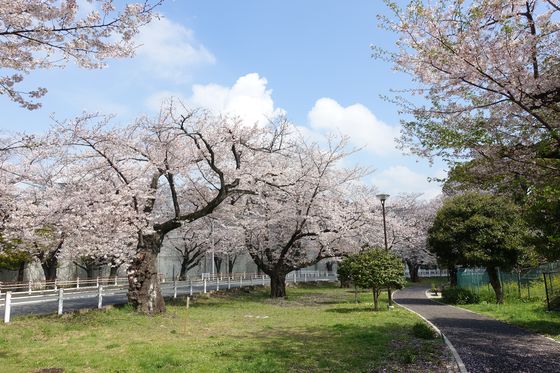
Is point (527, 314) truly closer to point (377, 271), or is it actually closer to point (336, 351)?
point (377, 271)

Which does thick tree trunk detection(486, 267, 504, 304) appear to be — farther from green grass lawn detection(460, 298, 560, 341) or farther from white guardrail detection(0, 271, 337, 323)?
white guardrail detection(0, 271, 337, 323)

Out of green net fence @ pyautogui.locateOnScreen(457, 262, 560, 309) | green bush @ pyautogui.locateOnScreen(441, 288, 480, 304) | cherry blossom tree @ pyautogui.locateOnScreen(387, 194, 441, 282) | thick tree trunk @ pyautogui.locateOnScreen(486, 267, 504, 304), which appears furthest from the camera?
cherry blossom tree @ pyautogui.locateOnScreen(387, 194, 441, 282)

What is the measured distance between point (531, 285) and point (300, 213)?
11.4 m

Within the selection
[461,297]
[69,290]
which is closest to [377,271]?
[461,297]

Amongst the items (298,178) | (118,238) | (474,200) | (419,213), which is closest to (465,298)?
(474,200)

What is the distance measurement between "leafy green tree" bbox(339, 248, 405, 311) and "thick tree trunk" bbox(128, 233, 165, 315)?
312 inches

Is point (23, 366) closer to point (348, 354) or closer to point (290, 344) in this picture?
point (290, 344)

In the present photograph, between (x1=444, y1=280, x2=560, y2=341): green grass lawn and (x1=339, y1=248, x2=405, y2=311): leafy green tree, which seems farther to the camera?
(x1=339, y1=248, x2=405, y2=311): leafy green tree

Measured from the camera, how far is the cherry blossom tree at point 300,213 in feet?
78.0

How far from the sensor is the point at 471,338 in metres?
11.0

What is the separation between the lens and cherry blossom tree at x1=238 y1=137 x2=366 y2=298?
23.8 metres

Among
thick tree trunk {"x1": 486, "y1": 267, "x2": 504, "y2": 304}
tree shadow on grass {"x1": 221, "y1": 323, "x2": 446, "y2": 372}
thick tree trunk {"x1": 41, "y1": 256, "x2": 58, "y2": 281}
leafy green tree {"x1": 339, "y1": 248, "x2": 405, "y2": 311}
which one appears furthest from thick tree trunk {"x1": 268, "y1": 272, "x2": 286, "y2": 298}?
thick tree trunk {"x1": 41, "y1": 256, "x2": 58, "y2": 281}

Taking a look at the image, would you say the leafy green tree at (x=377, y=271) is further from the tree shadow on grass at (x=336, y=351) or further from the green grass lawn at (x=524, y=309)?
the tree shadow on grass at (x=336, y=351)

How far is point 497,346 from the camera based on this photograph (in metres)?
9.81
